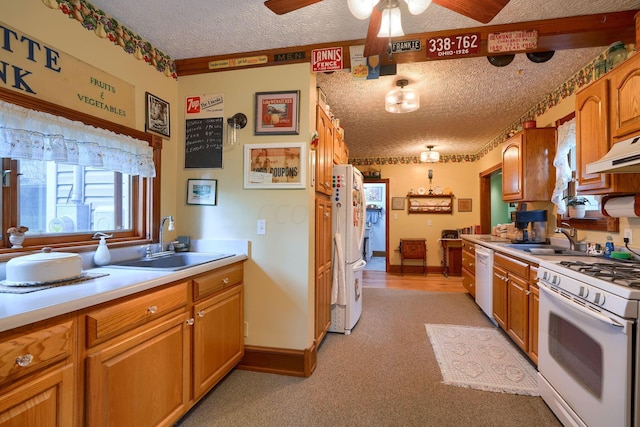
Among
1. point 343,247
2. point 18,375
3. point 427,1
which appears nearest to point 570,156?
point 343,247

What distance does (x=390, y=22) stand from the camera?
1.41 meters

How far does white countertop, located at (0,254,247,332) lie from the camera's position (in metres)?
0.93

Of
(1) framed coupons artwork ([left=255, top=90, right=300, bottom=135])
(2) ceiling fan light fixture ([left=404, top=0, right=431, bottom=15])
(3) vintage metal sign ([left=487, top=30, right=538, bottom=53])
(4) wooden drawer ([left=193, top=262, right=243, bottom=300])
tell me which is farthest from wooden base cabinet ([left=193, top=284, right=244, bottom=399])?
(3) vintage metal sign ([left=487, top=30, right=538, bottom=53])

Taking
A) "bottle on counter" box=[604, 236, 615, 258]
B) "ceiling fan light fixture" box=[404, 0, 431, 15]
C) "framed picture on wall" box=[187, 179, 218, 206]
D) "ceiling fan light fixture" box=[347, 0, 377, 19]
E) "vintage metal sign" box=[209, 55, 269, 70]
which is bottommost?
"bottle on counter" box=[604, 236, 615, 258]

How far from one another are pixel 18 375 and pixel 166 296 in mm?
623

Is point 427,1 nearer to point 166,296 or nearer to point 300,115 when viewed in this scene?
point 300,115

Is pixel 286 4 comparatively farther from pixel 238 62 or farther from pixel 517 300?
pixel 517 300

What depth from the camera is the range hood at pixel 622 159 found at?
1531mm

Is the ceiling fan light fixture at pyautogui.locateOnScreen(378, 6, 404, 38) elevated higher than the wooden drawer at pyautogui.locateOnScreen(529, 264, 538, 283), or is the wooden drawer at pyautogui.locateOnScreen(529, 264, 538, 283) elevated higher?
the ceiling fan light fixture at pyautogui.locateOnScreen(378, 6, 404, 38)

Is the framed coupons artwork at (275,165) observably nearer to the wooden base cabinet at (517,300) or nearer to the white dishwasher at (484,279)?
the wooden base cabinet at (517,300)

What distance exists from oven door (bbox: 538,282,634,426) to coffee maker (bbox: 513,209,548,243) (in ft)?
4.75

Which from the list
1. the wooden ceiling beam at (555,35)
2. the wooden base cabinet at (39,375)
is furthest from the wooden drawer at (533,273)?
the wooden base cabinet at (39,375)

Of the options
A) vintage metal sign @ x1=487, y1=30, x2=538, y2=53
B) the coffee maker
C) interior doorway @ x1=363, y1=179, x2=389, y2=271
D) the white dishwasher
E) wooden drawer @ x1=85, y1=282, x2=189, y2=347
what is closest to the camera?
wooden drawer @ x1=85, y1=282, x2=189, y2=347

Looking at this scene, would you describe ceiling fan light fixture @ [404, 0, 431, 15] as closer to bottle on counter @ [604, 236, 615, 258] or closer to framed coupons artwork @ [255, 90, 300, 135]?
framed coupons artwork @ [255, 90, 300, 135]
